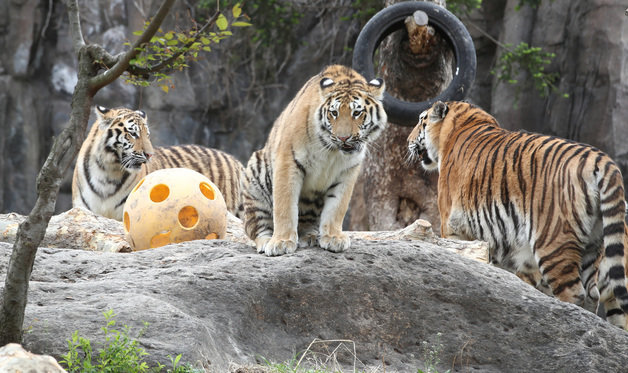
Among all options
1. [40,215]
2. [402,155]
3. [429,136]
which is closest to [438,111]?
[429,136]

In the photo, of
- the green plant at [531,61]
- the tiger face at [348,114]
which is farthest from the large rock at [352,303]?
the green plant at [531,61]

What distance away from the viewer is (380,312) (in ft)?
16.2

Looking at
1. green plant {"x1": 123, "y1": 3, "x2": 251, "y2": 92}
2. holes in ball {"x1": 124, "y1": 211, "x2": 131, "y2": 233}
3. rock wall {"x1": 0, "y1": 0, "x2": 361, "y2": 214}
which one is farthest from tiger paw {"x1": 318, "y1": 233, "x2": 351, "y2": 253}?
rock wall {"x1": 0, "y1": 0, "x2": 361, "y2": 214}

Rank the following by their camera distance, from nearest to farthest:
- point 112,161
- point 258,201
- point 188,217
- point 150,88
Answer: point 258,201 → point 188,217 → point 112,161 → point 150,88

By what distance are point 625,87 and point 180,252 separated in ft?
30.8

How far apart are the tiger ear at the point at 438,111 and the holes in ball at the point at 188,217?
3.12m

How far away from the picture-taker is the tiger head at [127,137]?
866 centimetres

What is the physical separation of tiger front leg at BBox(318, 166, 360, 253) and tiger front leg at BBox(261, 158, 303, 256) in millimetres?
208

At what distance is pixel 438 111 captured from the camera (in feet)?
27.6

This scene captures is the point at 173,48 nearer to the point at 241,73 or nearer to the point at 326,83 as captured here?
the point at 326,83

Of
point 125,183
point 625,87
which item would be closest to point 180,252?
point 125,183

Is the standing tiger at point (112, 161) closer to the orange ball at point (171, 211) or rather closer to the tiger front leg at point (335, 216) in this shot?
the orange ball at point (171, 211)

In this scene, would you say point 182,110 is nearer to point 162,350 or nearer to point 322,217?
point 322,217

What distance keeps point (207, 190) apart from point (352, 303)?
236 cm
